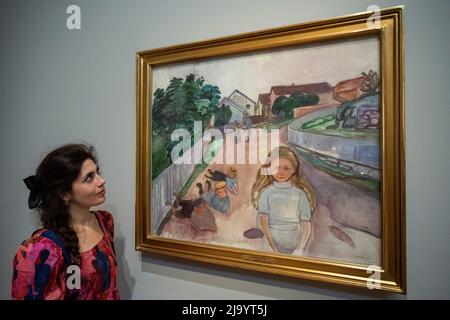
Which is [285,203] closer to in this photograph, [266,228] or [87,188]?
[266,228]

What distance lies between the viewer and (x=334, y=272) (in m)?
0.77

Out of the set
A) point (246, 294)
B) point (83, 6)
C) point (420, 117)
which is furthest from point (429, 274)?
point (83, 6)

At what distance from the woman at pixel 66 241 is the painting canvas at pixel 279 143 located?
→ 0.74 feet

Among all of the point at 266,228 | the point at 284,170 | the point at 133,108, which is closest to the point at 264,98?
the point at 284,170

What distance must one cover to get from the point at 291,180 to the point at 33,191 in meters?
0.75

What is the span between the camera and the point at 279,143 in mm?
844

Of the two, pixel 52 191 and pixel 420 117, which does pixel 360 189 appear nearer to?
pixel 420 117

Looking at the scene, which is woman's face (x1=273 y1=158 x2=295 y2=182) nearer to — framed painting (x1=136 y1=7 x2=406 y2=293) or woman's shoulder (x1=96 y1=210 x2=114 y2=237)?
framed painting (x1=136 y1=7 x2=406 y2=293)

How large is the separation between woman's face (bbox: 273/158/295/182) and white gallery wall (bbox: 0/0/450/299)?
293 mm

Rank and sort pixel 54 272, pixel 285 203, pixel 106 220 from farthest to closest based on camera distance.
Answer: pixel 106 220
pixel 285 203
pixel 54 272

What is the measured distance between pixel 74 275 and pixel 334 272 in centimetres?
70

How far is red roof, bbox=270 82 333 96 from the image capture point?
0.79m

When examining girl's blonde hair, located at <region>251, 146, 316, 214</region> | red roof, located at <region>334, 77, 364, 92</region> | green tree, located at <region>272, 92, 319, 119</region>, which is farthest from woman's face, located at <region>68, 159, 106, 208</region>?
red roof, located at <region>334, 77, 364, 92</region>

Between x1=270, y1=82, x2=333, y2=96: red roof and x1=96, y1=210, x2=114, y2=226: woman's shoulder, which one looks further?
x1=96, y1=210, x2=114, y2=226: woman's shoulder
